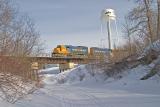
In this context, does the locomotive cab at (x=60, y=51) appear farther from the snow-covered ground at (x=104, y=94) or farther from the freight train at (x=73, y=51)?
the snow-covered ground at (x=104, y=94)

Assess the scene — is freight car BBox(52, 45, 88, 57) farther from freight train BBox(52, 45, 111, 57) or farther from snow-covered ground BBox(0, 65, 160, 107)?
snow-covered ground BBox(0, 65, 160, 107)

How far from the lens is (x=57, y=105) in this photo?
55.2ft

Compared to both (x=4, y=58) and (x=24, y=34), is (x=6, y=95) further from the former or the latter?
(x=24, y=34)

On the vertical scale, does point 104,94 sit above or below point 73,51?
below

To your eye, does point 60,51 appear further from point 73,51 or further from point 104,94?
point 104,94

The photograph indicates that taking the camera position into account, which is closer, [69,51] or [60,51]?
[60,51]

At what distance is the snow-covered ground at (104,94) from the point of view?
55.1 feet

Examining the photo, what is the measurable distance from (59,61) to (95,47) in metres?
9.79

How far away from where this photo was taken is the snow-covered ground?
16781 mm

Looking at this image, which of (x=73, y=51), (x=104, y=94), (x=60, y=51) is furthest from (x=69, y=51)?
(x=104, y=94)

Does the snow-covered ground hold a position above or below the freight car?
below

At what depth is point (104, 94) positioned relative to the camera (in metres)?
23.6

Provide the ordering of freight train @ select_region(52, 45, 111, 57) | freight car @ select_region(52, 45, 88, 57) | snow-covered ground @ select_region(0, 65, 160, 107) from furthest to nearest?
freight car @ select_region(52, 45, 88, 57)
freight train @ select_region(52, 45, 111, 57)
snow-covered ground @ select_region(0, 65, 160, 107)

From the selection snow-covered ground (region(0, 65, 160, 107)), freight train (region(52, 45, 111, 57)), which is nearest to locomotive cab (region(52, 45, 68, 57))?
freight train (region(52, 45, 111, 57))
